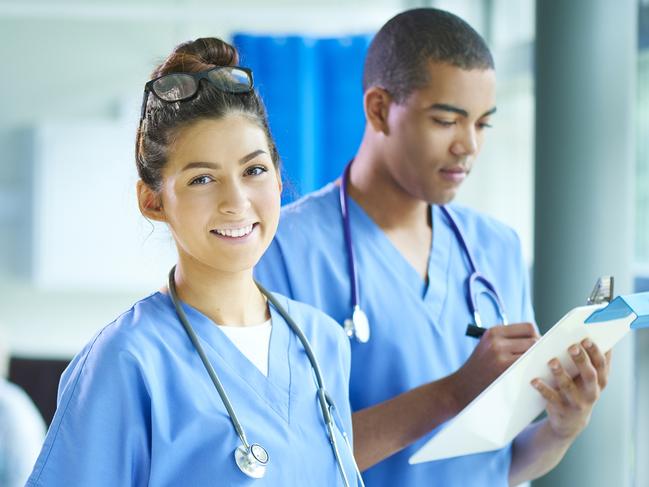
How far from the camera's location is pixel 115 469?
3.13 ft

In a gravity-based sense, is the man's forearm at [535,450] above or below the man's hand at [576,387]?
below

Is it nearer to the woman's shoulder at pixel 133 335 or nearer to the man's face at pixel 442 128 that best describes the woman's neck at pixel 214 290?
the woman's shoulder at pixel 133 335

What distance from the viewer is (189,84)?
41.8 inches

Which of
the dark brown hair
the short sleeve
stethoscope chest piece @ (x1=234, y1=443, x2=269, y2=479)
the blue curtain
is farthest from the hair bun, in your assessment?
the blue curtain

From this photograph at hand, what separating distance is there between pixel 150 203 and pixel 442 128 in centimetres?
48

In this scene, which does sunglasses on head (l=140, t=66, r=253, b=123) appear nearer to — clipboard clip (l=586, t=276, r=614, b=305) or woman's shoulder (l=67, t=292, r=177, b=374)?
woman's shoulder (l=67, t=292, r=177, b=374)

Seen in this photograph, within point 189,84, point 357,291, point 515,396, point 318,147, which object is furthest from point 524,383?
point 318,147

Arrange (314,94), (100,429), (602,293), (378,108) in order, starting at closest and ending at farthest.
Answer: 1. (100,429)
2. (602,293)
3. (378,108)
4. (314,94)

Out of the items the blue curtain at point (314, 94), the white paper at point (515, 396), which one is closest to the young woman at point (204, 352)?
the white paper at point (515, 396)

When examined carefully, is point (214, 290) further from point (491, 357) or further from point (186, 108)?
point (491, 357)

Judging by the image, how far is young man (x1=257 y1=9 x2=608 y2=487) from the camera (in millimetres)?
1272

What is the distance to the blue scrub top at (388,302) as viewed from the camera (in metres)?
1.36

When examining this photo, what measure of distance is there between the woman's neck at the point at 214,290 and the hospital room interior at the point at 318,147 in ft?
2.79

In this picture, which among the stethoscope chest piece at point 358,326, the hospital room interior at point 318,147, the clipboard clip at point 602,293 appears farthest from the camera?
the hospital room interior at point 318,147
